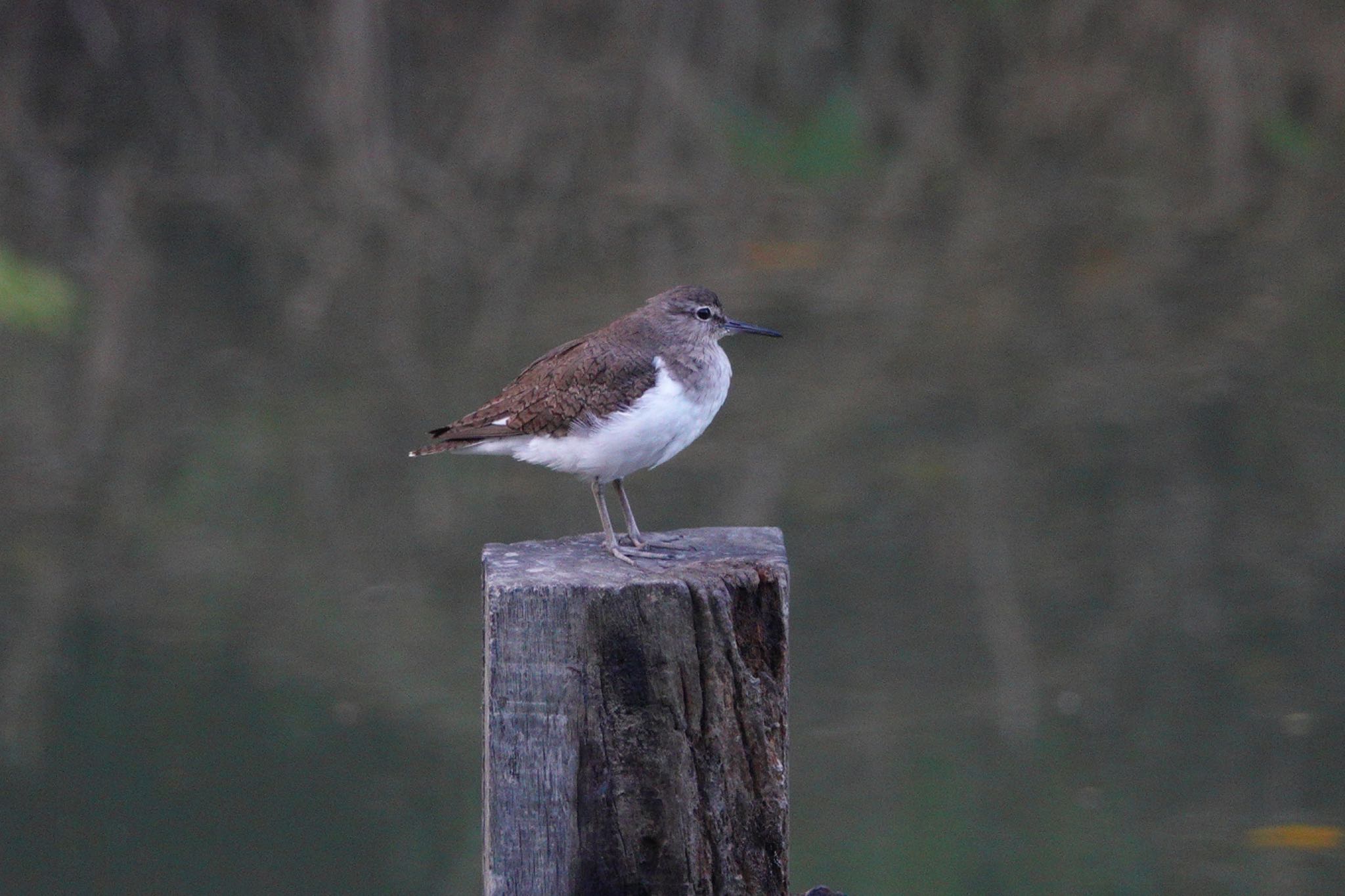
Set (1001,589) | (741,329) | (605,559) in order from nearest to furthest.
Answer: (605,559)
(741,329)
(1001,589)

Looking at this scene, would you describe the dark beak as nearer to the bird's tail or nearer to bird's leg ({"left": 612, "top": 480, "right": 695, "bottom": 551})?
bird's leg ({"left": 612, "top": 480, "right": 695, "bottom": 551})

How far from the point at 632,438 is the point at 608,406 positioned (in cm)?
9

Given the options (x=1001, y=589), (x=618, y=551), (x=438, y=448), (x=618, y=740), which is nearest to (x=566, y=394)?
(x=438, y=448)

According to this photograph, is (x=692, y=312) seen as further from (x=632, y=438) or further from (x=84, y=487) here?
(x=84, y=487)

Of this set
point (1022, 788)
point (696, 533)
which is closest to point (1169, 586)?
point (1022, 788)

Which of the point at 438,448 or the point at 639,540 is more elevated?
the point at 438,448

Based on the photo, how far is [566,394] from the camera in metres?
4.01

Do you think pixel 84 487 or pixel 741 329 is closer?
pixel 741 329

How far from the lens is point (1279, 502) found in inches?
332

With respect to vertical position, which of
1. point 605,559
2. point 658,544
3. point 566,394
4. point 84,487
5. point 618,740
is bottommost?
point 618,740

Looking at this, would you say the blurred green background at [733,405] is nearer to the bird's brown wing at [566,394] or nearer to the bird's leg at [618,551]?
the bird's brown wing at [566,394]

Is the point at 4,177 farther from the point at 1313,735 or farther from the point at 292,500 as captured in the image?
the point at 1313,735

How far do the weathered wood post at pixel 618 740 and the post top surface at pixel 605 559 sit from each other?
6 cm

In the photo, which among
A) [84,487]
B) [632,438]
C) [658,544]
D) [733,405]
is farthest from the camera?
[733,405]
